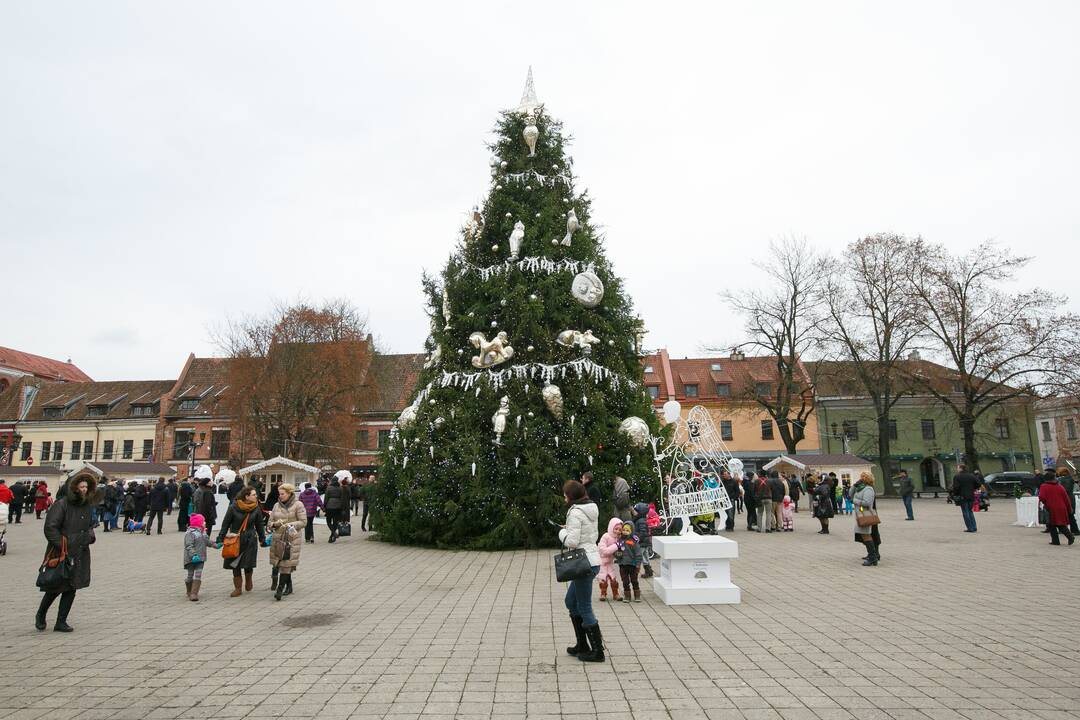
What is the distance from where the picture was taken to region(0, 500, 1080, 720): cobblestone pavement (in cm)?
470

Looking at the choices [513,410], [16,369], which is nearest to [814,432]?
[513,410]

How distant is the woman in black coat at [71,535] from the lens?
22.5 ft

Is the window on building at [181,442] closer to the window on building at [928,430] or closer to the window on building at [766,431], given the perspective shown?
the window on building at [766,431]

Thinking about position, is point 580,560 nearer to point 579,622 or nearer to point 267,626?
point 579,622

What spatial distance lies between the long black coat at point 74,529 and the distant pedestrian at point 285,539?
219 cm

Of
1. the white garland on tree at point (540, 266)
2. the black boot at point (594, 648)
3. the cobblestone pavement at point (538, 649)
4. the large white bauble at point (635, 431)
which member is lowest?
the cobblestone pavement at point (538, 649)

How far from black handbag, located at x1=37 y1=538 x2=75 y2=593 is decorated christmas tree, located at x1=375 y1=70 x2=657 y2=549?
7.46 metres

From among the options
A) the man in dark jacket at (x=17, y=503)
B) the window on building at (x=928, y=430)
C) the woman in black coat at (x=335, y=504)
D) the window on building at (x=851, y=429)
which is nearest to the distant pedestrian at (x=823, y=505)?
the woman in black coat at (x=335, y=504)

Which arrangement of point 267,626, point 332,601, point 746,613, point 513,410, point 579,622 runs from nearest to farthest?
point 579,622 → point 267,626 → point 746,613 → point 332,601 → point 513,410

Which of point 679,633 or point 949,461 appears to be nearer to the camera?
point 679,633

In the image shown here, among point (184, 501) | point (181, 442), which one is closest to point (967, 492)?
point (184, 501)

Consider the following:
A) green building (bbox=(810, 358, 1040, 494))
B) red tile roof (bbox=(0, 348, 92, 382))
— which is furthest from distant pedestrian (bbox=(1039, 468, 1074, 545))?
red tile roof (bbox=(0, 348, 92, 382))

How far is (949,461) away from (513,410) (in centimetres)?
4358

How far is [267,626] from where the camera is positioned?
286 inches
